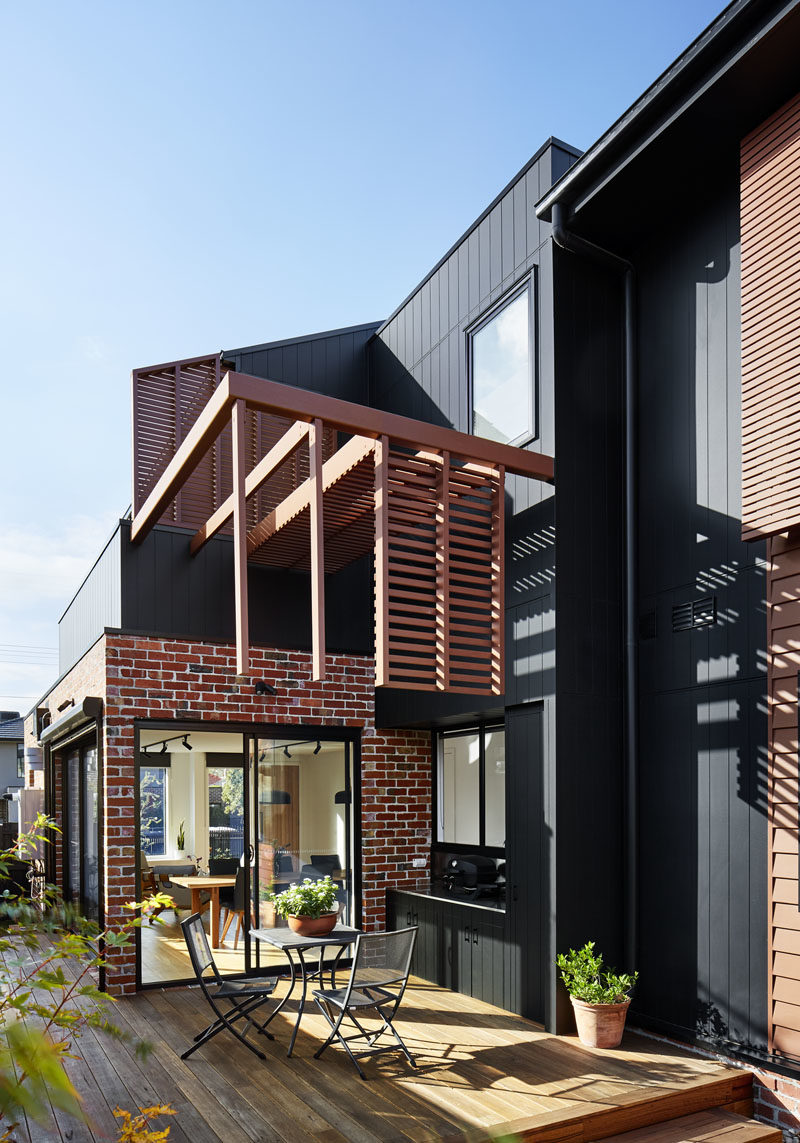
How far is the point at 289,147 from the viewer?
26.4 feet

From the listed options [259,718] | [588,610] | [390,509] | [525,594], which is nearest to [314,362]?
[259,718]

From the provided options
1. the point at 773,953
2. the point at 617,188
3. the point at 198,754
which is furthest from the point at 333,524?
the point at 773,953

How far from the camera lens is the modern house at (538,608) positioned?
537cm

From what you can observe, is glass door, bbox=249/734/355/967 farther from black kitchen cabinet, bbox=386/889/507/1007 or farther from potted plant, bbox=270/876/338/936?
potted plant, bbox=270/876/338/936

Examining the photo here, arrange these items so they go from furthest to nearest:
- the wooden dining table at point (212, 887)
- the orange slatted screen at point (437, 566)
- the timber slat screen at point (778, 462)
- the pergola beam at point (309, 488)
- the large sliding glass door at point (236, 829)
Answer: the wooden dining table at point (212, 887), the large sliding glass door at point (236, 829), the pergola beam at point (309, 488), the orange slatted screen at point (437, 566), the timber slat screen at point (778, 462)

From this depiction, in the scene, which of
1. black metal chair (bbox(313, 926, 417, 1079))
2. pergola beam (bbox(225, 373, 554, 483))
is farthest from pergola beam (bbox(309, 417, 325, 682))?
black metal chair (bbox(313, 926, 417, 1079))

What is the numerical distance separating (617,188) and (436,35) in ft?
5.38

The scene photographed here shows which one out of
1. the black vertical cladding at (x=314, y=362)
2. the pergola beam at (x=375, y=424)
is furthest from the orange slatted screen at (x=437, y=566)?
the black vertical cladding at (x=314, y=362)

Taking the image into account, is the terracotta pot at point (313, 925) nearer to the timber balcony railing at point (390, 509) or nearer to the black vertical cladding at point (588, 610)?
the black vertical cladding at point (588, 610)

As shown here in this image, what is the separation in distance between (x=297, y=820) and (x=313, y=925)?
1.96 meters

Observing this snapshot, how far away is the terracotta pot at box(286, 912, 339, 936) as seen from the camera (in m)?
6.27

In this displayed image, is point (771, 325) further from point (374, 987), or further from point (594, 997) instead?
point (374, 987)

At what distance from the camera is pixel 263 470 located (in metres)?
6.89

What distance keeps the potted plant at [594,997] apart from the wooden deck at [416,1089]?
0.31ft
